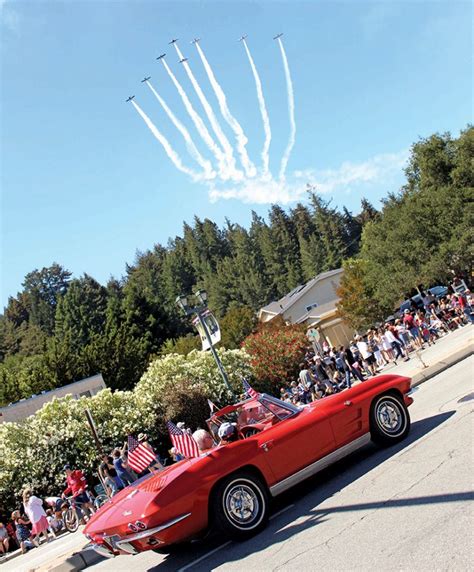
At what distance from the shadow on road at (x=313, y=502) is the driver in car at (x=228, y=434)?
105cm

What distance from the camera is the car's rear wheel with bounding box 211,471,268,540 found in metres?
6.28

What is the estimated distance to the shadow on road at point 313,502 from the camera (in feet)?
19.9

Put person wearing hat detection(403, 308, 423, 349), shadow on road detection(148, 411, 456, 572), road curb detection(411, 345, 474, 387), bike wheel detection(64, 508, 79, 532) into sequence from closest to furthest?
shadow on road detection(148, 411, 456, 572) → road curb detection(411, 345, 474, 387) → bike wheel detection(64, 508, 79, 532) → person wearing hat detection(403, 308, 423, 349)

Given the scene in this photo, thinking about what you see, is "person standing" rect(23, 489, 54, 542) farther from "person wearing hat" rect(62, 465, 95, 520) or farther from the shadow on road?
the shadow on road

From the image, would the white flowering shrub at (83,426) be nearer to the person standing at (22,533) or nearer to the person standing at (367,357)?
the person standing at (22,533)

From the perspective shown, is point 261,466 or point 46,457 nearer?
point 261,466

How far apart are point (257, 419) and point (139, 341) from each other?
Result: 58.6m

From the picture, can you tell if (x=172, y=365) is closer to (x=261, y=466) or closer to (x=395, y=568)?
(x=261, y=466)

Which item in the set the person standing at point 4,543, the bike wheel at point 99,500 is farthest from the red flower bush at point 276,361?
the person standing at point 4,543

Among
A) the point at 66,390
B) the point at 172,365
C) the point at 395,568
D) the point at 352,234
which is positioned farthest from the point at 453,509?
the point at 352,234

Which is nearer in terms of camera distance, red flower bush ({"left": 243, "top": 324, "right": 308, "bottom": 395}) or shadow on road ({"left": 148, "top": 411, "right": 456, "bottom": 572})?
shadow on road ({"left": 148, "top": 411, "right": 456, "bottom": 572})

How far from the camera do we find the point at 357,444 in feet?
25.4

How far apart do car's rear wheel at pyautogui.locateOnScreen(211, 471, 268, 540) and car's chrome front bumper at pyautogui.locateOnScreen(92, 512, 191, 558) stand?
40cm

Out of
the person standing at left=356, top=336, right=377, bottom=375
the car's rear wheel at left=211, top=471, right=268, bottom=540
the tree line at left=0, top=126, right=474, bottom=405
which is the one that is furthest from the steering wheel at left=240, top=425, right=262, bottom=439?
the tree line at left=0, top=126, right=474, bottom=405
